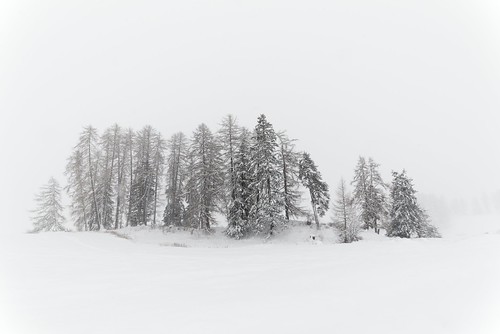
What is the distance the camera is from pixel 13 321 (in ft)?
14.3

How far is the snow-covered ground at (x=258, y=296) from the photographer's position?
3.71 m

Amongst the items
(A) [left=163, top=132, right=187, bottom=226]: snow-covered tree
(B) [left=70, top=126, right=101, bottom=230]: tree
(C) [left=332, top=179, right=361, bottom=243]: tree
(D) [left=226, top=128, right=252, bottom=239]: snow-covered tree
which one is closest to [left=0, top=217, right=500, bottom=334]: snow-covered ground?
(C) [left=332, top=179, right=361, bottom=243]: tree

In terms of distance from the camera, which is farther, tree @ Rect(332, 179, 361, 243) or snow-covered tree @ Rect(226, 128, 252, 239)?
snow-covered tree @ Rect(226, 128, 252, 239)

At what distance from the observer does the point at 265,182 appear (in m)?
25.9

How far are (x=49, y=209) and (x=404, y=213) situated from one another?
44.5 m

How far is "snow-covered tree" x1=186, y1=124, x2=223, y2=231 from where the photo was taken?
90.1 feet

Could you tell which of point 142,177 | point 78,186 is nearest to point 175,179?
point 142,177

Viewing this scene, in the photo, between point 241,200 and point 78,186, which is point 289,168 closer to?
point 241,200

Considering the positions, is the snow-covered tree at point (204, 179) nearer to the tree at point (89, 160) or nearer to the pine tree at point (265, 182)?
the pine tree at point (265, 182)

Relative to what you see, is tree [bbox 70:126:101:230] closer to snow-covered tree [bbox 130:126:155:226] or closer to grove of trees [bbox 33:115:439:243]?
grove of trees [bbox 33:115:439:243]

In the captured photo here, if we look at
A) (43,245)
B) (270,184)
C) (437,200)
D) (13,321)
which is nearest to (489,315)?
(13,321)

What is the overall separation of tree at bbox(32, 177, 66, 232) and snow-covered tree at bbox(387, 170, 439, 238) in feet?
136

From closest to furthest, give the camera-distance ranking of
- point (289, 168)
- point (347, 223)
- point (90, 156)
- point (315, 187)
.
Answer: point (347, 223), point (315, 187), point (289, 168), point (90, 156)

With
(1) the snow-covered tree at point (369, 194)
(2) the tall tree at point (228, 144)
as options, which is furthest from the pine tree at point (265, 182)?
(1) the snow-covered tree at point (369, 194)
